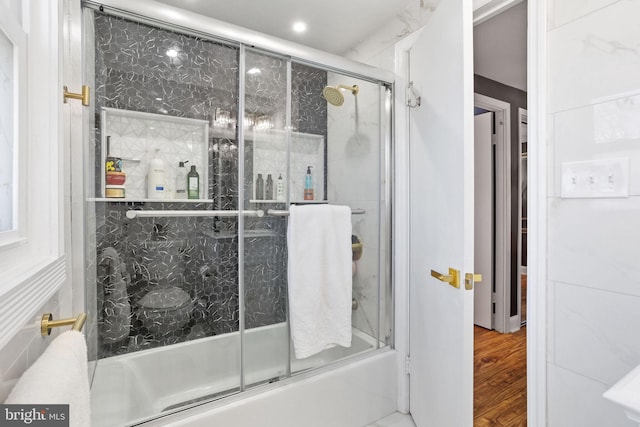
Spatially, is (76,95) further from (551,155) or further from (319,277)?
(551,155)

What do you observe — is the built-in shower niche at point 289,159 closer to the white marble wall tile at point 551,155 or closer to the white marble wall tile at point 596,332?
the white marble wall tile at point 551,155

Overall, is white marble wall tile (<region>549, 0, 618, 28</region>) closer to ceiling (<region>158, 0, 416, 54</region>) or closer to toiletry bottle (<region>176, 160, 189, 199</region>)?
ceiling (<region>158, 0, 416, 54</region>)

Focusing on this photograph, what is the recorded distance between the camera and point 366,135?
181cm

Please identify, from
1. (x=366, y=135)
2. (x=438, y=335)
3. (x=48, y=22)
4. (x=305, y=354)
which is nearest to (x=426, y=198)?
(x=366, y=135)

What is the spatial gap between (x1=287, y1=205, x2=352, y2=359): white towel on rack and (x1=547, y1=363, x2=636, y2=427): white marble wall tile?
0.85 m

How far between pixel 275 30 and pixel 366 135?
100 centimetres

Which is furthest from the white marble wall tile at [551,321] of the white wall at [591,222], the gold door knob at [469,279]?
the gold door knob at [469,279]

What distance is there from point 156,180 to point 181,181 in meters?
0.11

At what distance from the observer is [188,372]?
1508mm

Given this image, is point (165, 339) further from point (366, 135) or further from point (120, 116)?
point (366, 135)

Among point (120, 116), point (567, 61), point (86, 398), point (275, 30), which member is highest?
point (275, 30)

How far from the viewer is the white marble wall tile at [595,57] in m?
0.98

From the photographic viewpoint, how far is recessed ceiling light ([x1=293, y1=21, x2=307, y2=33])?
2.02 metres

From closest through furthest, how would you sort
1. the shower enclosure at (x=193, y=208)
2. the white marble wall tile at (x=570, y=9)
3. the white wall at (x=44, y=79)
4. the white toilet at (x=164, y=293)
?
the white wall at (x=44, y=79), the white marble wall tile at (x=570, y=9), the shower enclosure at (x=193, y=208), the white toilet at (x=164, y=293)
